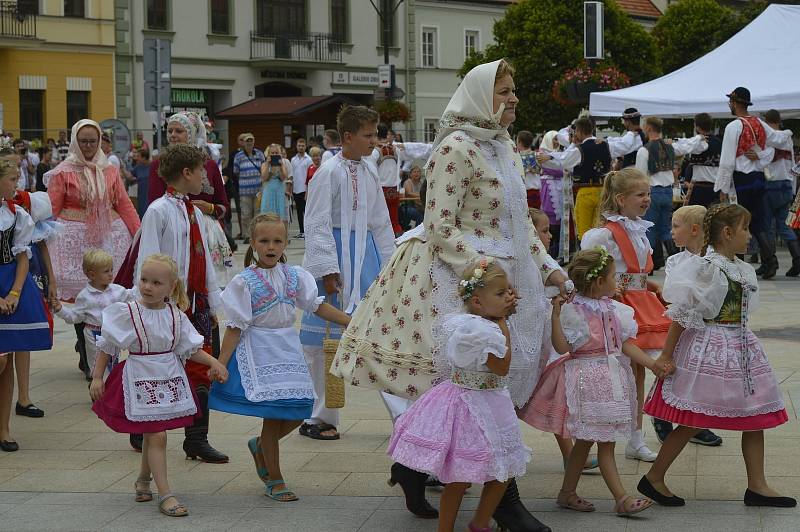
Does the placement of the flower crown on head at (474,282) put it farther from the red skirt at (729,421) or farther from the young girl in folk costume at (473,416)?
the red skirt at (729,421)

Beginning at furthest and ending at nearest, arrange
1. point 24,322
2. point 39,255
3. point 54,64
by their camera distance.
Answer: point 54,64
point 39,255
point 24,322

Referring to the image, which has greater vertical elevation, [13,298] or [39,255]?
[39,255]

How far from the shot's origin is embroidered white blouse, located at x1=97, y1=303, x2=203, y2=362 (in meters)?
5.89

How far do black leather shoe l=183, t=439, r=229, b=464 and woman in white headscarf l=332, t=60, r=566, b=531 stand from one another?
52.4 inches

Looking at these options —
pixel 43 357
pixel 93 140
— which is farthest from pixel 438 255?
pixel 43 357

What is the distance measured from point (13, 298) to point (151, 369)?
1.78 metres

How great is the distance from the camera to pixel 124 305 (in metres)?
5.95

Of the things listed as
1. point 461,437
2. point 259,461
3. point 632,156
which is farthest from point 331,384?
point 632,156

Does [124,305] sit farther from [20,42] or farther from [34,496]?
[20,42]

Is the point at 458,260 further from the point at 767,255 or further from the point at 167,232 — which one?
the point at 767,255

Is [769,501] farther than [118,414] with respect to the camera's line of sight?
No

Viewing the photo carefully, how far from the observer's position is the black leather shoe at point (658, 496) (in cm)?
566

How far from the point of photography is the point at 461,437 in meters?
4.96

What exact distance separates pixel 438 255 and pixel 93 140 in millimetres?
4135
